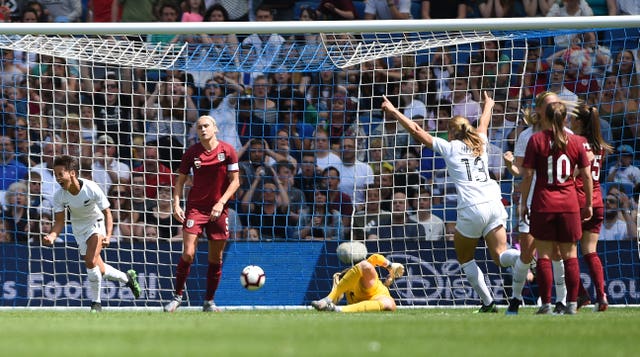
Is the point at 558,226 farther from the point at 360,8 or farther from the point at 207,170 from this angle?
the point at 360,8

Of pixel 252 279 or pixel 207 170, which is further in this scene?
pixel 252 279

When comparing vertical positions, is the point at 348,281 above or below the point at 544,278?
below

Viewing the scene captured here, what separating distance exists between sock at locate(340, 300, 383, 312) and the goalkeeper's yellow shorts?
109 mm

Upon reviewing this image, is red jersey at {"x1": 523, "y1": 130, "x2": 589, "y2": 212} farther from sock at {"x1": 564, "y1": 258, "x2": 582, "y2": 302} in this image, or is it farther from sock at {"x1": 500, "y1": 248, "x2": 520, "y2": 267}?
sock at {"x1": 500, "y1": 248, "x2": 520, "y2": 267}

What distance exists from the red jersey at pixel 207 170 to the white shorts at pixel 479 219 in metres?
2.78

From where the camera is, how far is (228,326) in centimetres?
866

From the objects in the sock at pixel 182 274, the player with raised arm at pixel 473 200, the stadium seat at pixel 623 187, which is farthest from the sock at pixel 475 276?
the stadium seat at pixel 623 187

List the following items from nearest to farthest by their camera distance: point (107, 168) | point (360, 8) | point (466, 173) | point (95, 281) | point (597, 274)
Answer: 1. point (597, 274)
2. point (466, 173)
3. point (95, 281)
4. point (107, 168)
5. point (360, 8)

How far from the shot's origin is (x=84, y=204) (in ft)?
43.2

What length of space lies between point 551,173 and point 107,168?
7.56m

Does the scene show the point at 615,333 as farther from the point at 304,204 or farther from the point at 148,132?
the point at 148,132

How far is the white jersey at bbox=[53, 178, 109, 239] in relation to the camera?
13172mm

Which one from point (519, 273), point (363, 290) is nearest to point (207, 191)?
point (363, 290)

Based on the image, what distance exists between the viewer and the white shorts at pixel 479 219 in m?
11.7
